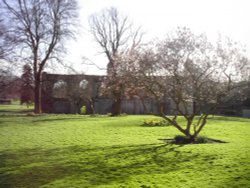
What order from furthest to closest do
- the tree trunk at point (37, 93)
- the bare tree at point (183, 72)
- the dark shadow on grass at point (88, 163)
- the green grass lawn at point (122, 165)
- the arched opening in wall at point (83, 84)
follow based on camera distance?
the arched opening in wall at point (83, 84) < the tree trunk at point (37, 93) < the bare tree at point (183, 72) < the dark shadow on grass at point (88, 163) < the green grass lawn at point (122, 165)

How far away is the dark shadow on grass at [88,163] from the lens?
6.77 meters

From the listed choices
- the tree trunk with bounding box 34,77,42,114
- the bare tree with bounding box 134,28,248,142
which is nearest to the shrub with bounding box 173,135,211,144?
the bare tree with bounding box 134,28,248,142

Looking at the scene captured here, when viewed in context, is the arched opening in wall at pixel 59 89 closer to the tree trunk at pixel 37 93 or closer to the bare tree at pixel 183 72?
the tree trunk at pixel 37 93

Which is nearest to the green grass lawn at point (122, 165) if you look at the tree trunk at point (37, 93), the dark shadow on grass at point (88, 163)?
the dark shadow on grass at point (88, 163)

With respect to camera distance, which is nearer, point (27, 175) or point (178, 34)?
point (27, 175)

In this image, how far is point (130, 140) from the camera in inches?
496

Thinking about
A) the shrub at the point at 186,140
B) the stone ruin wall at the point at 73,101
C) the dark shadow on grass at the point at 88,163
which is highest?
the stone ruin wall at the point at 73,101

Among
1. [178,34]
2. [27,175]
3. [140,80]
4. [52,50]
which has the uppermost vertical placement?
[52,50]

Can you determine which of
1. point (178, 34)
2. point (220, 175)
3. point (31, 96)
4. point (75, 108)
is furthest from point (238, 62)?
point (31, 96)

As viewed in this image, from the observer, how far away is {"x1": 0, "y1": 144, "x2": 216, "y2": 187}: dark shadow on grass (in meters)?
6.77

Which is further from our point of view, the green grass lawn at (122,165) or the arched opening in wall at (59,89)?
the arched opening in wall at (59,89)

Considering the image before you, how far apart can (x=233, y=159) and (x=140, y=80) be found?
488 centimetres

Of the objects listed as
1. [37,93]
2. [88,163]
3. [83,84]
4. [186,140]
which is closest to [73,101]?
[83,84]

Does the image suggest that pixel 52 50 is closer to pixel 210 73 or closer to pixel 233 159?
pixel 210 73
